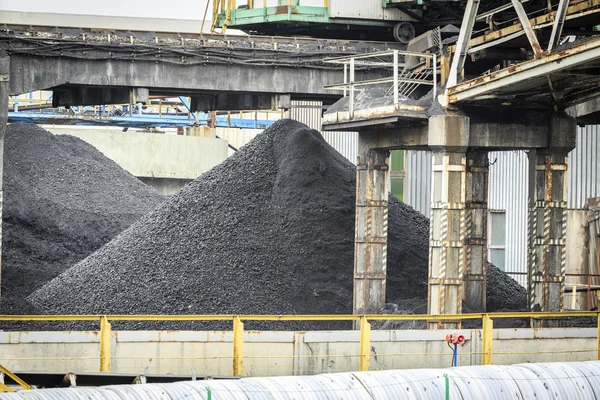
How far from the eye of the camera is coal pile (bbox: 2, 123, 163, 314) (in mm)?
35312

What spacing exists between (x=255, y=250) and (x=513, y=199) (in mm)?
11328

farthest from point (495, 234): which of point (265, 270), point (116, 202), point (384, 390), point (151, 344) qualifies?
point (384, 390)

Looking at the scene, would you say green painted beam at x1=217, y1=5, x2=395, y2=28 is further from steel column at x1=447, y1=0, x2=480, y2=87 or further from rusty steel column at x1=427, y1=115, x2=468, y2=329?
rusty steel column at x1=427, y1=115, x2=468, y2=329

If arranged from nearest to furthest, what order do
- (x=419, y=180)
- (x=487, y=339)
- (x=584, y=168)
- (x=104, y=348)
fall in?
(x=104, y=348) → (x=487, y=339) → (x=584, y=168) → (x=419, y=180)

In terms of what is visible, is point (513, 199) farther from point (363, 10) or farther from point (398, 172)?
point (363, 10)

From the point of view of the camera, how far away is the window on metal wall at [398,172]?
44625 mm

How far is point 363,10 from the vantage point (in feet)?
108

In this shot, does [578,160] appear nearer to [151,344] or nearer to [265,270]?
[265,270]

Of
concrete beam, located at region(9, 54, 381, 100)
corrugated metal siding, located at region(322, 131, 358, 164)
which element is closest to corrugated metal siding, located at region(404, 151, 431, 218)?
corrugated metal siding, located at region(322, 131, 358, 164)

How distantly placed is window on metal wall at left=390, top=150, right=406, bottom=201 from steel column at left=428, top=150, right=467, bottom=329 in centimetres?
1855

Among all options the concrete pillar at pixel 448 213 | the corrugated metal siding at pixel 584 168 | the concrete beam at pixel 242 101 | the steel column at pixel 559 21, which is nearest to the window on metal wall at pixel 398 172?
the corrugated metal siding at pixel 584 168

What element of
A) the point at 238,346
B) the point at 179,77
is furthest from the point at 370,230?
the point at 238,346

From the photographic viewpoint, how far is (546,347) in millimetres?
21141

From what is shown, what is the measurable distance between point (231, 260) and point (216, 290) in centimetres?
151
